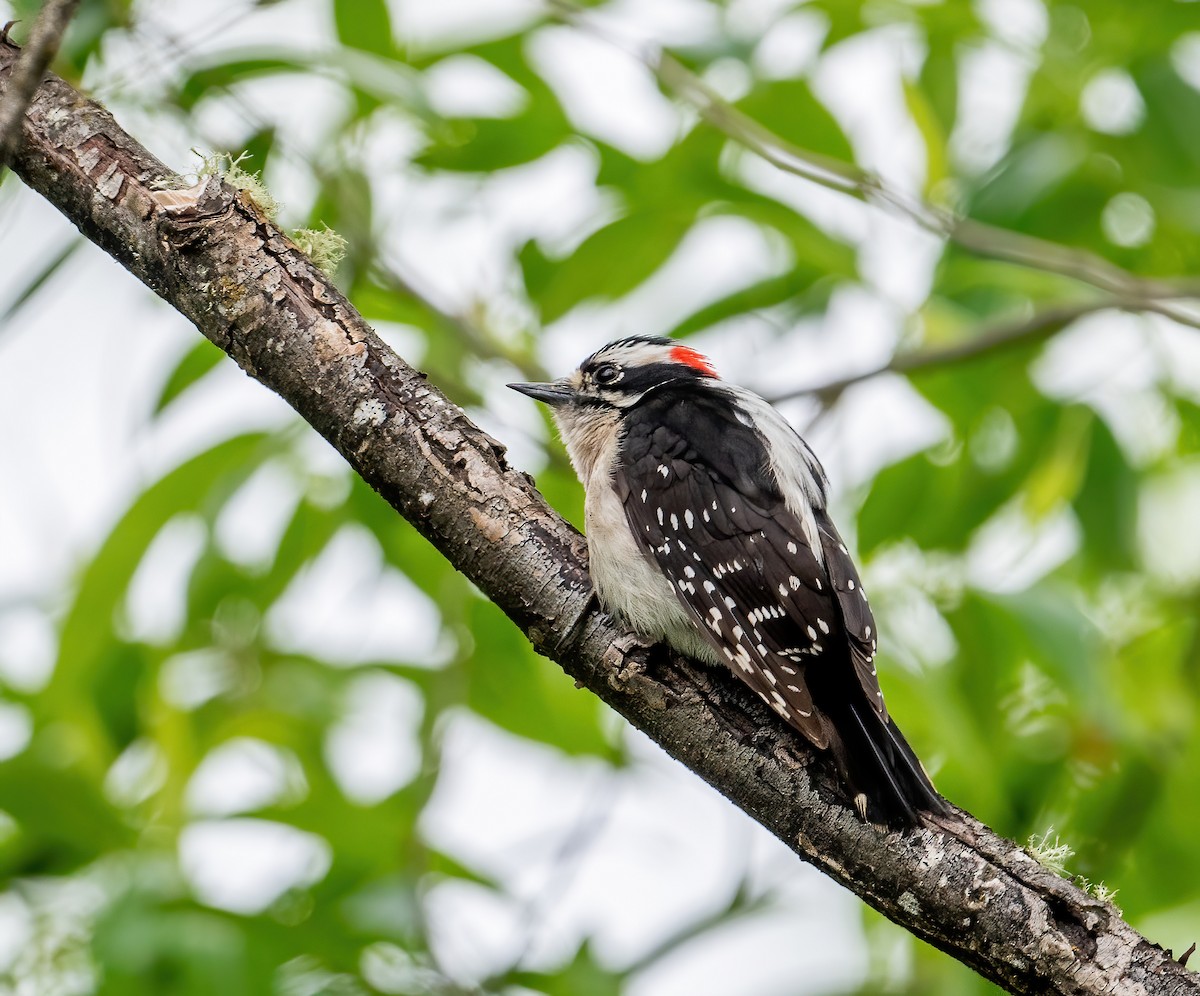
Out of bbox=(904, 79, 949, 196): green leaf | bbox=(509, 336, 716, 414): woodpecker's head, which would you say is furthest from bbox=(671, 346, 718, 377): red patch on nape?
bbox=(904, 79, 949, 196): green leaf

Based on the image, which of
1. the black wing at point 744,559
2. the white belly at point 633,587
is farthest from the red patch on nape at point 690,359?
the white belly at point 633,587

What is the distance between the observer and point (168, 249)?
2785 mm

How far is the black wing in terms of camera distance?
3088mm

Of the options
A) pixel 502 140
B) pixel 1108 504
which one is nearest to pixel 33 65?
pixel 502 140

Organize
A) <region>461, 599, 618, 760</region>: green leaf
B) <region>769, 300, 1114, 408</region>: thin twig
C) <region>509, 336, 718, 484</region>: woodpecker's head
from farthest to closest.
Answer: <region>509, 336, 718, 484</region>: woodpecker's head, <region>769, 300, 1114, 408</region>: thin twig, <region>461, 599, 618, 760</region>: green leaf

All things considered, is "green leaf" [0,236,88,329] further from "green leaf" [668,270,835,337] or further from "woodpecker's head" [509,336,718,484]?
"green leaf" [668,270,835,337]

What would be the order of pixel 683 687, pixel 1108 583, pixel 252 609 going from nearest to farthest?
pixel 683 687 < pixel 252 609 < pixel 1108 583

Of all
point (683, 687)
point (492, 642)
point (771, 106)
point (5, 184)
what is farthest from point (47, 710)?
point (771, 106)

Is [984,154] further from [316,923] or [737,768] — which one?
[316,923]

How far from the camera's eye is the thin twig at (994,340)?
164 inches

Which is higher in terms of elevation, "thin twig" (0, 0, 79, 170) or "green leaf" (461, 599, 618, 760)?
"green leaf" (461, 599, 618, 760)

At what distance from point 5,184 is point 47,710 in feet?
5.67

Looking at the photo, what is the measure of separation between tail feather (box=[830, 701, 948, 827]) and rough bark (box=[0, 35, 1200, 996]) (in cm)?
5

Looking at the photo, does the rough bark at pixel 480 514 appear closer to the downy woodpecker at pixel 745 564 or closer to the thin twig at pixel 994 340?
the downy woodpecker at pixel 745 564
